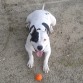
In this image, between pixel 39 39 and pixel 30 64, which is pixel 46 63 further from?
pixel 39 39

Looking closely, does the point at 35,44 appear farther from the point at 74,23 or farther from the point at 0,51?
the point at 74,23

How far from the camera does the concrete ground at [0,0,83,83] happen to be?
14.7ft

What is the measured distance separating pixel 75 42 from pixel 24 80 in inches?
56.6

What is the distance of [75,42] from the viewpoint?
504cm

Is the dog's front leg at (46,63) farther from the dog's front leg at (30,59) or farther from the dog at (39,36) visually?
the dog's front leg at (30,59)

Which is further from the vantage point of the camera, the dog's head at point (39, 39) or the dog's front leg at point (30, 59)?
the dog's front leg at point (30, 59)

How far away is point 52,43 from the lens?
16.5 ft

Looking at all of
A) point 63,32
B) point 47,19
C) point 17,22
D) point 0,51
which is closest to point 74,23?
point 63,32

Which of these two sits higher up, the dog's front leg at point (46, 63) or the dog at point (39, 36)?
the dog at point (39, 36)

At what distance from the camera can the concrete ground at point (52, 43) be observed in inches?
176

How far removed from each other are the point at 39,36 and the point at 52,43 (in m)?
0.90

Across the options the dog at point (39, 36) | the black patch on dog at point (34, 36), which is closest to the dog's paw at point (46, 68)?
the dog at point (39, 36)

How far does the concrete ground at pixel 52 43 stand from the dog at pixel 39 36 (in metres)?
0.18

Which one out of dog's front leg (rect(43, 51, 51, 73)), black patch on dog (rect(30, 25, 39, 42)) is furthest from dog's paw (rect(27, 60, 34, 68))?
black patch on dog (rect(30, 25, 39, 42))
